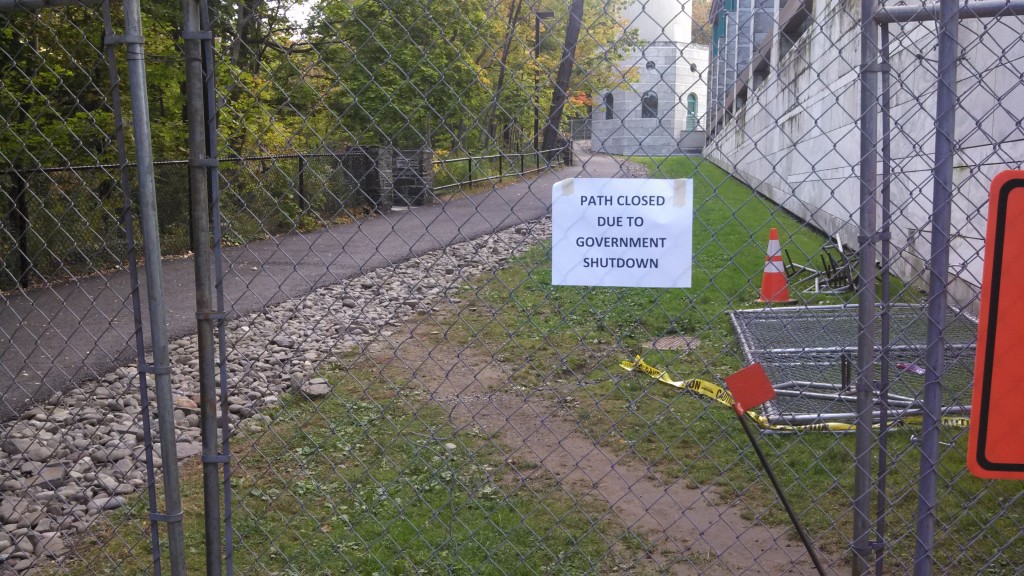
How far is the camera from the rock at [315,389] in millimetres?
6141

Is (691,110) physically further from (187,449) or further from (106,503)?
(187,449)

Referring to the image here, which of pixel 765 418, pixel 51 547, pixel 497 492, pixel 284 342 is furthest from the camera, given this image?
pixel 284 342

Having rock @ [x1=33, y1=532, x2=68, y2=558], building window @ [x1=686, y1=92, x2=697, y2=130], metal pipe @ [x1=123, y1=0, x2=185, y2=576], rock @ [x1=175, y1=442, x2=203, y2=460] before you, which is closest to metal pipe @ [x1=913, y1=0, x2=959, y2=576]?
building window @ [x1=686, y1=92, x2=697, y2=130]

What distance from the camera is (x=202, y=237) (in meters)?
2.63

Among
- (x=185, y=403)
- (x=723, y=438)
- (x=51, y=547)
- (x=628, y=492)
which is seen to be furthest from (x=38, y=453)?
(x=723, y=438)

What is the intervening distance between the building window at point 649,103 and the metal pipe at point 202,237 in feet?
4.43

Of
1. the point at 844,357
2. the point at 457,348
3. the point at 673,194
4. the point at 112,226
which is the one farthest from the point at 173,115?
the point at 673,194

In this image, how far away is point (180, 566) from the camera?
2783mm

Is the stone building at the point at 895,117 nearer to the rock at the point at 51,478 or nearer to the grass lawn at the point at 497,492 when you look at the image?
the grass lawn at the point at 497,492

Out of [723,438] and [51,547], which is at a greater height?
[723,438]

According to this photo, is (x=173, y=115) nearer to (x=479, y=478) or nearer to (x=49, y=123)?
(x=49, y=123)

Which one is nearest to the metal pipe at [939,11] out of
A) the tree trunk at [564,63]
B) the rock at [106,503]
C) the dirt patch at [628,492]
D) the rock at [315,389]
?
the tree trunk at [564,63]

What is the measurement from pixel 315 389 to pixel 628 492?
2820 millimetres

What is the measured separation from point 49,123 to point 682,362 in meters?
9.22
